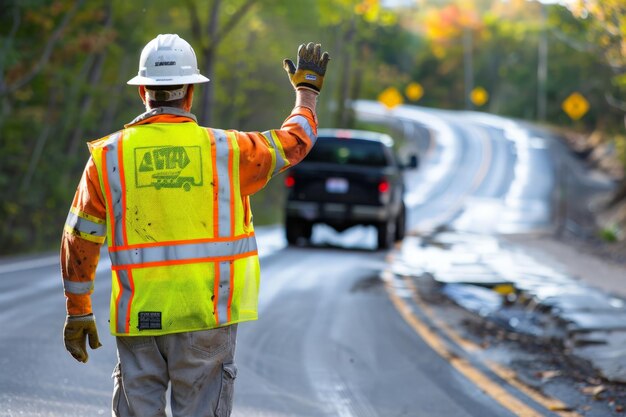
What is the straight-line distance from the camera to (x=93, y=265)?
422cm

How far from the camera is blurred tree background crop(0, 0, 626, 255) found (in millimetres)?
25922

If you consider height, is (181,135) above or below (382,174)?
above

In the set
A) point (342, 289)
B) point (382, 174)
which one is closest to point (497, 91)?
point (382, 174)

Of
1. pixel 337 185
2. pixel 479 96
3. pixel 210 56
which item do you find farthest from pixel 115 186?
pixel 479 96

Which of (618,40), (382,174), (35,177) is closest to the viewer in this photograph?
(618,40)

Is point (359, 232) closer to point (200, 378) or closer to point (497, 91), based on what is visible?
point (200, 378)

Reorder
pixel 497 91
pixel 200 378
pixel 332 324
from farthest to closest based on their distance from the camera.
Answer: pixel 497 91 < pixel 332 324 < pixel 200 378

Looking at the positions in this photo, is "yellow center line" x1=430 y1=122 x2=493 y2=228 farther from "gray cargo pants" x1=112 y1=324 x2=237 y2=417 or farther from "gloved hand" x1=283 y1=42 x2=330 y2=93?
"gray cargo pants" x1=112 y1=324 x2=237 y2=417

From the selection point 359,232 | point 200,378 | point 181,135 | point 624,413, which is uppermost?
point 181,135

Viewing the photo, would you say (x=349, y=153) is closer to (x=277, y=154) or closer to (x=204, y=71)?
(x=204, y=71)

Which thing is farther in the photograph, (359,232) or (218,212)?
(359,232)

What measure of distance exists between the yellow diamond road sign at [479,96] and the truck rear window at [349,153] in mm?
70881

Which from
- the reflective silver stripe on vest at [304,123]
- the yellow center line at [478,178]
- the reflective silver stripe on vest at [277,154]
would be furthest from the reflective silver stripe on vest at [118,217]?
the yellow center line at [478,178]

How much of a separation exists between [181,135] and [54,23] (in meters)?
25.6
